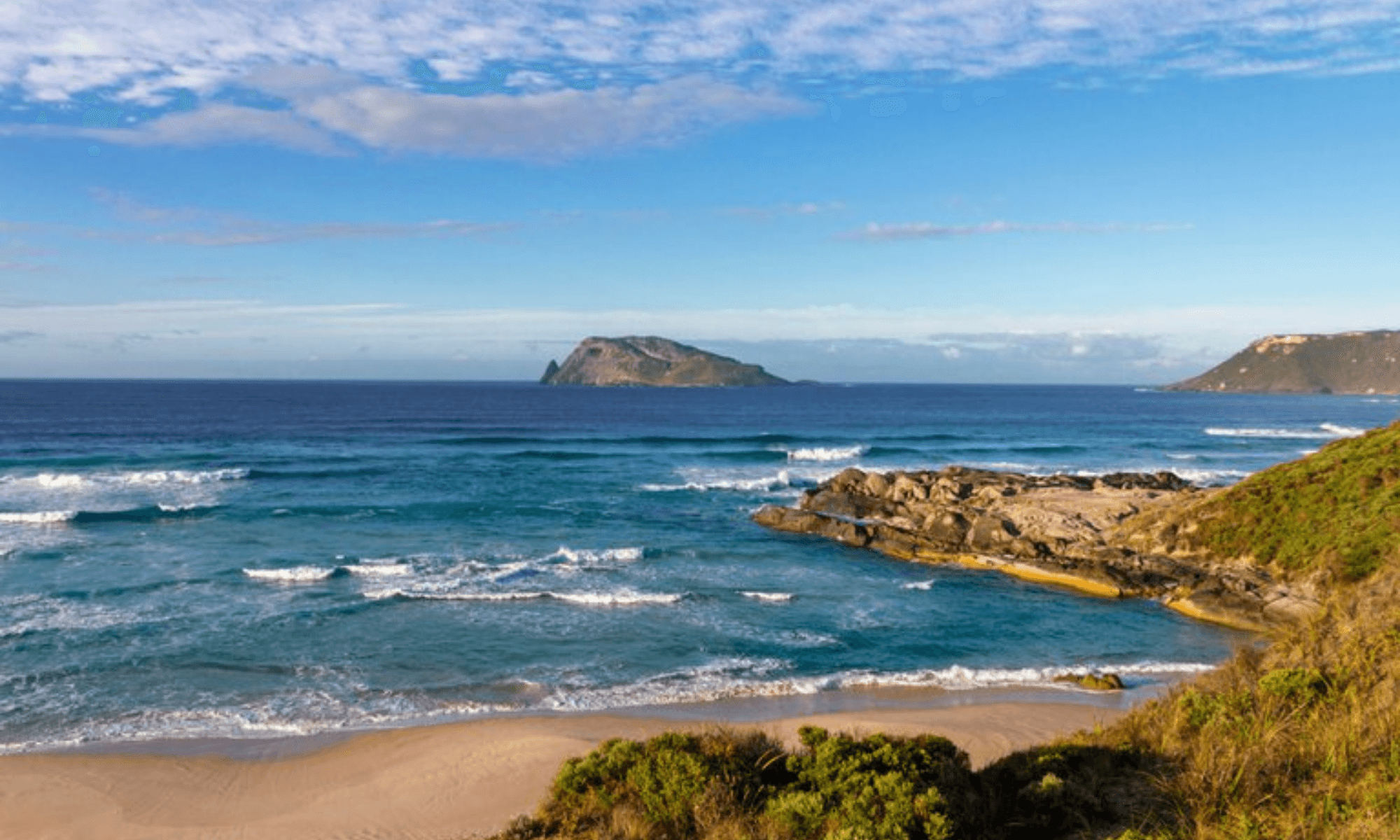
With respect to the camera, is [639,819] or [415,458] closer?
[639,819]

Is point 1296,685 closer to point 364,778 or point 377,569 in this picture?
point 364,778

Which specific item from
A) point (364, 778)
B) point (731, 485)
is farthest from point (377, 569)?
point (731, 485)

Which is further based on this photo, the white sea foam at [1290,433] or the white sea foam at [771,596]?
the white sea foam at [1290,433]

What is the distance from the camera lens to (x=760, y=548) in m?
35.9

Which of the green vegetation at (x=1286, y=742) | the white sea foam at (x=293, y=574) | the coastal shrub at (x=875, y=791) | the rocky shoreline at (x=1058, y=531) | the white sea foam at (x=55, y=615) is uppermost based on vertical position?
the green vegetation at (x=1286, y=742)

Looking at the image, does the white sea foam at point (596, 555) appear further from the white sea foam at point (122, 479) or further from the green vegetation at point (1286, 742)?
the white sea foam at point (122, 479)

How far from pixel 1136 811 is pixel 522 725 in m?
12.2

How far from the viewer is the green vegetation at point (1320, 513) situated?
2659cm

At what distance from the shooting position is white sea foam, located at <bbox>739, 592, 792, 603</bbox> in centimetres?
2758

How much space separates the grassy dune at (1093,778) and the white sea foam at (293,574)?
71.0 ft

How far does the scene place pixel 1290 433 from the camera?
312 ft

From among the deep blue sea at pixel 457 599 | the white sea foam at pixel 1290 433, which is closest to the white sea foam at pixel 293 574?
the deep blue sea at pixel 457 599

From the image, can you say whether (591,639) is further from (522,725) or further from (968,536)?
(968,536)

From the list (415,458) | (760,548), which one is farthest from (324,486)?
(760,548)
